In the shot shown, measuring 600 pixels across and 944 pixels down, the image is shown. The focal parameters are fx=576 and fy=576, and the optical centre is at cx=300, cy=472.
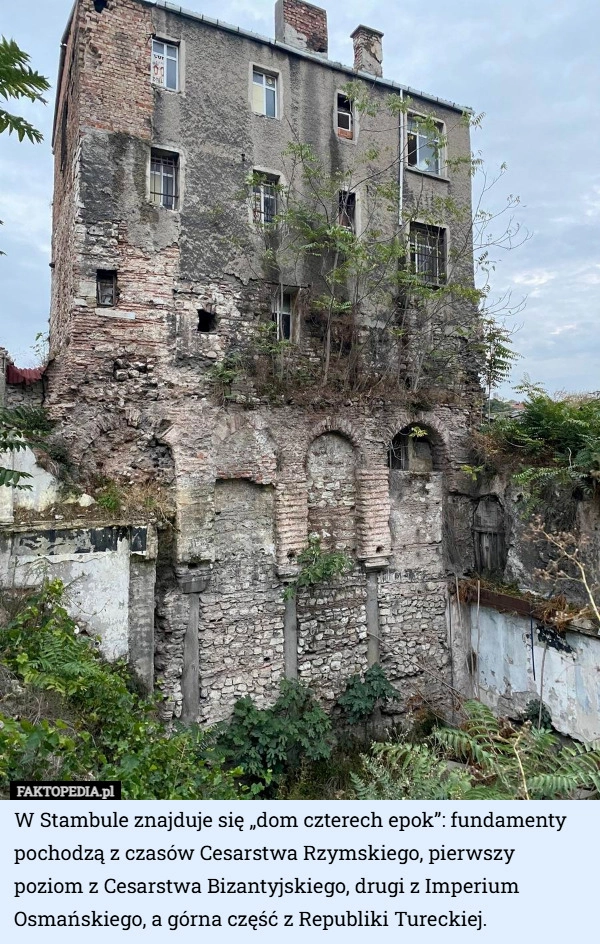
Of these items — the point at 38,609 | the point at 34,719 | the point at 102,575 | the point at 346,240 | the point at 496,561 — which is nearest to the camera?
the point at 34,719

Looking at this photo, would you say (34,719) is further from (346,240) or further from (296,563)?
(346,240)

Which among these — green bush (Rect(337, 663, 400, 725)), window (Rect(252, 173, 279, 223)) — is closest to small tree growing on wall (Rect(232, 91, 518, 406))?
window (Rect(252, 173, 279, 223))

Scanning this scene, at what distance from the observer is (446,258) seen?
12930 millimetres

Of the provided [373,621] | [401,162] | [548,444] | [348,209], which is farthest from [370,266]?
[373,621]

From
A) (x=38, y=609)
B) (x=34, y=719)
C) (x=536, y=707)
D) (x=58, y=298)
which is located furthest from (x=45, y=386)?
(x=536, y=707)

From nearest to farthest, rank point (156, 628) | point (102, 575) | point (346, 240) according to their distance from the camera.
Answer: point (102, 575)
point (156, 628)
point (346, 240)

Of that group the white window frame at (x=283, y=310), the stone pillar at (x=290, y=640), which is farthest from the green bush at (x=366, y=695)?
the white window frame at (x=283, y=310)

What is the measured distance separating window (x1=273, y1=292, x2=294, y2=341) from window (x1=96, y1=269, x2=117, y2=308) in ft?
9.56

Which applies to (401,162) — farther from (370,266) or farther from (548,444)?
(548,444)

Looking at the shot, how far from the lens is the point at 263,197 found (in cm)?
1095

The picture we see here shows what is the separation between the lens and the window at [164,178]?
9945 mm

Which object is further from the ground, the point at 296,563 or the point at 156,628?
the point at 296,563

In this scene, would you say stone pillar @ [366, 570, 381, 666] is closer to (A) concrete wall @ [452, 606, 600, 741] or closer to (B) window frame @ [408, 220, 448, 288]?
(A) concrete wall @ [452, 606, 600, 741]

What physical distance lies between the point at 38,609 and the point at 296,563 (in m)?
4.76
